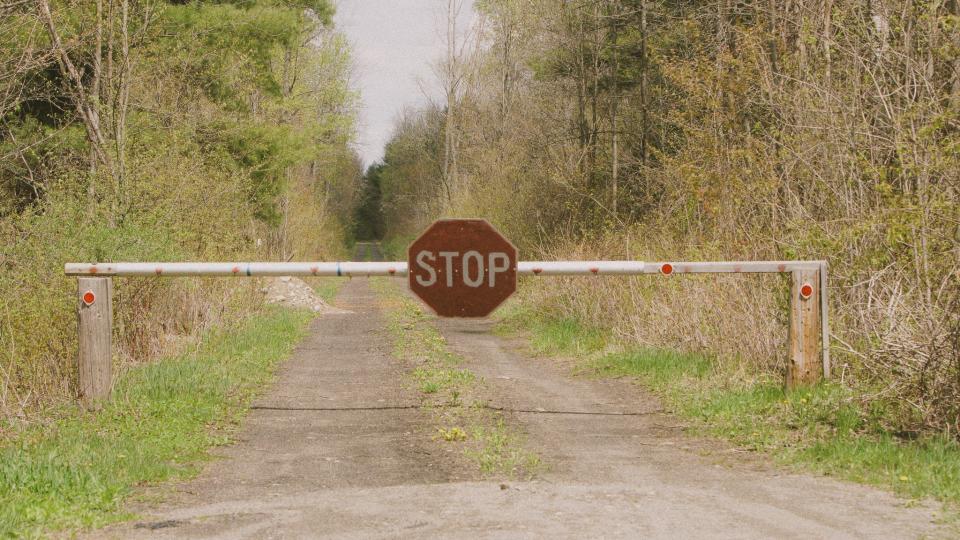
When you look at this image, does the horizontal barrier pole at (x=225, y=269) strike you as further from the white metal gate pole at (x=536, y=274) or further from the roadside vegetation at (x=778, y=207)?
the roadside vegetation at (x=778, y=207)

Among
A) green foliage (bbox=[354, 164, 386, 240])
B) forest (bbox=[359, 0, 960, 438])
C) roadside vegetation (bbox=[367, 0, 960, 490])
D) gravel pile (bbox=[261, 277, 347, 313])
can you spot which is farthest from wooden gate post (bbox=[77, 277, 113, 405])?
green foliage (bbox=[354, 164, 386, 240])

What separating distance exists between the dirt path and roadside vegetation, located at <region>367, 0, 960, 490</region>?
2.57 ft

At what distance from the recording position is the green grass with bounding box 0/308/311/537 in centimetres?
603

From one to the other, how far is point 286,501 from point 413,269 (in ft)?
7.98

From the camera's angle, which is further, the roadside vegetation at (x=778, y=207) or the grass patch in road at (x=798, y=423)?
the roadside vegetation at (x=778, y=207)

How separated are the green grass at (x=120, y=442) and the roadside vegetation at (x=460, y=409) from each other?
1.92 m

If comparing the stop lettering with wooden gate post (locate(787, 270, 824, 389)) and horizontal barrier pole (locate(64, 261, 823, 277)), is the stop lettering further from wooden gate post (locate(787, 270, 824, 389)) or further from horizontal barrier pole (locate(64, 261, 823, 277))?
wooden gate post (locate(787, 270, 824, 389))

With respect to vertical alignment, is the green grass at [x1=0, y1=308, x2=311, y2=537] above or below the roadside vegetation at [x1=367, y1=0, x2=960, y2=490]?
below

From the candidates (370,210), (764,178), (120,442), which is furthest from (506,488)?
(370,210)

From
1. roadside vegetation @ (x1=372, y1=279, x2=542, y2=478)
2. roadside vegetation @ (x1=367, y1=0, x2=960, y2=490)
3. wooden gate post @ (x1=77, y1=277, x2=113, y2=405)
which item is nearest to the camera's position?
roadside vegetation @ (x1=372, y1=279, x2=542, y2=478)

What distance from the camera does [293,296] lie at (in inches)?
1101

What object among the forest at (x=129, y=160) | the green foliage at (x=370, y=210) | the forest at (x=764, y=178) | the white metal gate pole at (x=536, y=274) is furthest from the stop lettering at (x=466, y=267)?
the green foliage at (x=370, y=210)

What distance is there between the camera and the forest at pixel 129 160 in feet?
37.1

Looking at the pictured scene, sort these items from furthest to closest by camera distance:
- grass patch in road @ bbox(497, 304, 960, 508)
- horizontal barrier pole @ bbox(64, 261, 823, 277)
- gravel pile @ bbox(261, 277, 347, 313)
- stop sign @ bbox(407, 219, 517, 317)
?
gravel pile @ bbox(261, 277, 347, 313) → horizontal barrier pole @ bbox(64, 261, 823, 277) → stop sign @ bbox(407, 219, 517, 317) → grass patch in road @ bbox(497, 304, 960, 508)
